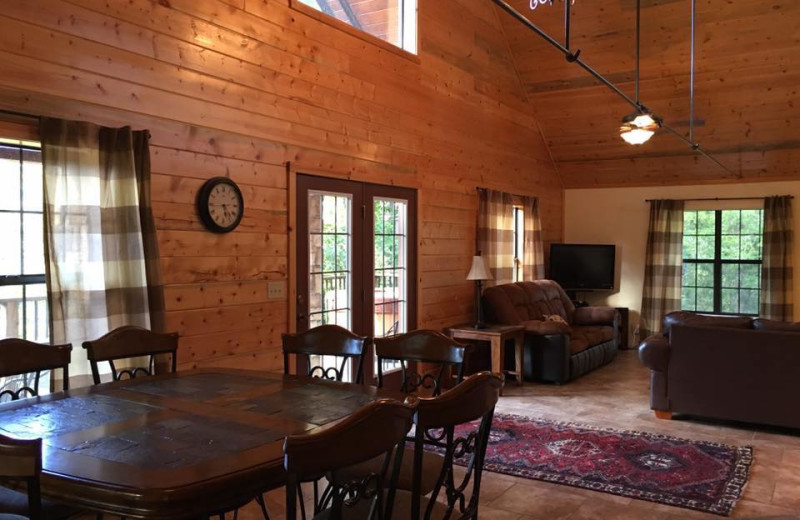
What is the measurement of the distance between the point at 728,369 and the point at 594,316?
340 cm

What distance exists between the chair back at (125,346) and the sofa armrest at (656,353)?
3887 millimetres

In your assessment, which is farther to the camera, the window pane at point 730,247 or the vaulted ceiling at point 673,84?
the window pane at point 730,247

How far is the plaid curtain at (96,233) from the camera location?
337 centimetres

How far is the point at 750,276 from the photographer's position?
883cm

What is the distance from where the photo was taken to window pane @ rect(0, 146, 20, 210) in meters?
3.28

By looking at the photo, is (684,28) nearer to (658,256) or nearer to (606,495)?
(658,256)

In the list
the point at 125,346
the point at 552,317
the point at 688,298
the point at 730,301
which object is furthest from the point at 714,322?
the point at 125,346

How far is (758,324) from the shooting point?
520cm

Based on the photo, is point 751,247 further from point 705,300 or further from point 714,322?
point 714,322

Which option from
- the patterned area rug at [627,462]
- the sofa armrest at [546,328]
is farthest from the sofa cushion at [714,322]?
the sofa armrest at [546,328]

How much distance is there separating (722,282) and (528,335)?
3.84 meters

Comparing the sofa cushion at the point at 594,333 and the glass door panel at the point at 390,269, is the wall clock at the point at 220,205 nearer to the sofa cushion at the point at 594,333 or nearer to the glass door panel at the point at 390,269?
the glass door panel at the point at 390,269

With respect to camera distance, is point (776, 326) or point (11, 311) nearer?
point (11, 311)

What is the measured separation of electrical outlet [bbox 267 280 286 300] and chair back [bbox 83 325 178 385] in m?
1.44
